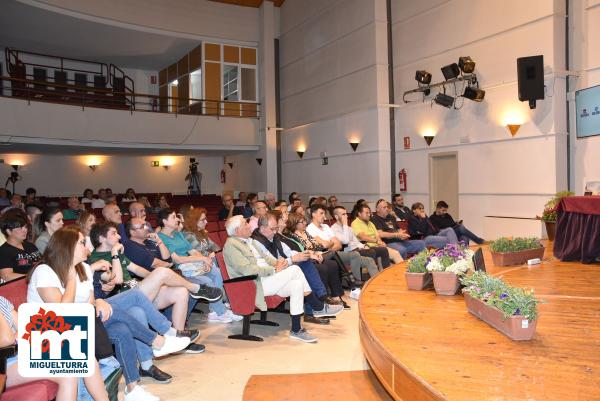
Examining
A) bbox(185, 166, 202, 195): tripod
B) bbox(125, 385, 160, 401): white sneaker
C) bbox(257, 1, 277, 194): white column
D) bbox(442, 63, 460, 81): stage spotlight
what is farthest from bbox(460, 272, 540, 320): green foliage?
bbox(185, 166, 202, 195): tripod

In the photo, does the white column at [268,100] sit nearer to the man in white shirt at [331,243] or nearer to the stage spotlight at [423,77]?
the stage spotlight at [423,77]

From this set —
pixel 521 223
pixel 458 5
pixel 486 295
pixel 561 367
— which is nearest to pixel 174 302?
pixel 486 295

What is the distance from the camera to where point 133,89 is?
16984mm

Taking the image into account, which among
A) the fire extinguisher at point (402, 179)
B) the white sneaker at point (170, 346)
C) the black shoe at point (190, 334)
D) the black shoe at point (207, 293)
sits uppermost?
the fire extinguisher at point (402, 179)

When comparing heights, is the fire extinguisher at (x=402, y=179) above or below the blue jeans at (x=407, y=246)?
above

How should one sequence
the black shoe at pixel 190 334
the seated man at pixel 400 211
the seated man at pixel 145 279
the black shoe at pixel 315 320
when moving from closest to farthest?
the seated man at pixel 145 279 → the black shoe at pixel 190 334 → the black shoe at pixel 315 320 → the seated man at pixel 400 211

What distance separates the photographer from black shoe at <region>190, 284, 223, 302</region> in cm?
449

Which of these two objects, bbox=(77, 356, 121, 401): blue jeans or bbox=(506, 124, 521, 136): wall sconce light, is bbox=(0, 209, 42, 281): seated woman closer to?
bbox=(77, 356, 121, 401): blue jeans

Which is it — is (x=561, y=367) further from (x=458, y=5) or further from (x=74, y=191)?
(x=74, y=191)

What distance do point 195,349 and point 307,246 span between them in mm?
1791

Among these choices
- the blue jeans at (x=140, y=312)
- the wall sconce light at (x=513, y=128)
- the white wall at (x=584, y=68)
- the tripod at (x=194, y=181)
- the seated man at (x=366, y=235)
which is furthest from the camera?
the tripod at (x=194, y=181)

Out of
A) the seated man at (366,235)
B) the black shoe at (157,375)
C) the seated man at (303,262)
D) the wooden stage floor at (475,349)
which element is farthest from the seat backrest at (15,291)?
the seated man at (366,235)

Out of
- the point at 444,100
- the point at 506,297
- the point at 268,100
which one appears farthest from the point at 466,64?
the point at 506,297

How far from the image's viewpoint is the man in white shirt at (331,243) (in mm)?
5914
